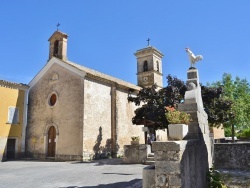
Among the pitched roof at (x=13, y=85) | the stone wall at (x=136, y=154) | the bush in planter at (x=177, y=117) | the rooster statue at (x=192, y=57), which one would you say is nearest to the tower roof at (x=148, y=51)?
the pitched roof at (x=13, y=85)

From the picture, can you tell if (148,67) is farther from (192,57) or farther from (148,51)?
(192,57)

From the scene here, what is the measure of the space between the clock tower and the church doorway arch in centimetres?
1218

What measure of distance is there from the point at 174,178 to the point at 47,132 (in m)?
16.6

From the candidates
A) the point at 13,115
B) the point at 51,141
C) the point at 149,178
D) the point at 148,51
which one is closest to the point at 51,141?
the point at 51,141

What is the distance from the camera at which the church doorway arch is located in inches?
731

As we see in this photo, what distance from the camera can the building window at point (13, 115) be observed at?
19.0 m

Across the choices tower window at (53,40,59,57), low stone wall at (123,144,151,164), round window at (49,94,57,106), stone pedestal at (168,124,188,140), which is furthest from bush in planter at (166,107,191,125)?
tower window at (53,40,59,57)

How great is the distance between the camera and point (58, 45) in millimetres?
21000

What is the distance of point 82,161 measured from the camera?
16219 mm

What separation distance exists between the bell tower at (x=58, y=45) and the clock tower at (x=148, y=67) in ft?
32.7

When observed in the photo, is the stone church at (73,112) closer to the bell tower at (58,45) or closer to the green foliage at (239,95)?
the bell tower at (58,45)

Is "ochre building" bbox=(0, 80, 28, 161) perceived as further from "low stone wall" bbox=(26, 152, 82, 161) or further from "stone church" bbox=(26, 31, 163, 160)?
"low stone wall" bbox=(26, 152, 82, 161)

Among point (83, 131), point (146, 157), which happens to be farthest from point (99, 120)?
point (146, 157)

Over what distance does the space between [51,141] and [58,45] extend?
834cm
